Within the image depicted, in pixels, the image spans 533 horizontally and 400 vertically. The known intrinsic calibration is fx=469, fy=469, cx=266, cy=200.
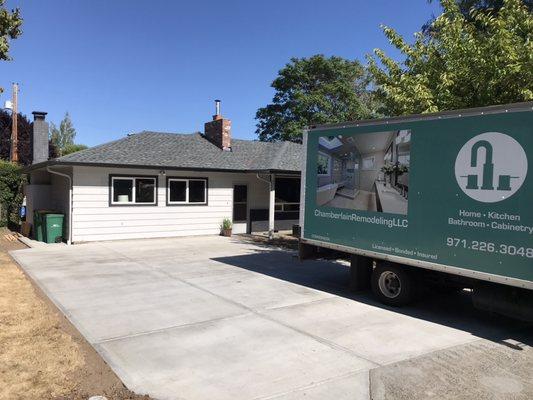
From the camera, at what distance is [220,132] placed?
2075 cm

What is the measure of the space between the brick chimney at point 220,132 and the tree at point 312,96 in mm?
13688

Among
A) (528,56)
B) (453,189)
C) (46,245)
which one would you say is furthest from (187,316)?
(46,245)

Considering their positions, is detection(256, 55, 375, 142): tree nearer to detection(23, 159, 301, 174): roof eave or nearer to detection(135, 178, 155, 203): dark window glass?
detection(23, 159, 301, 174): roof eave

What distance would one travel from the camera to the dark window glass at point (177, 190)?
17266 millimetres

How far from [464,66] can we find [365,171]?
14.1ft

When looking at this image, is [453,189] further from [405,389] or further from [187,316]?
[187,316]

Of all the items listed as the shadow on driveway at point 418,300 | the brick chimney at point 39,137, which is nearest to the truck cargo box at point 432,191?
the shadow on driveway at point 418,300

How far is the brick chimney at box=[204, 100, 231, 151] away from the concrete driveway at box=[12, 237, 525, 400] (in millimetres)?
9729

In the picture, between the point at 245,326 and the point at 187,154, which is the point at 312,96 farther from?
the point at 245,326

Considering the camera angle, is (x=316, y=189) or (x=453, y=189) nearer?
(x=453, y=189)

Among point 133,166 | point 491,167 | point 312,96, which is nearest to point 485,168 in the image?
point 491,167

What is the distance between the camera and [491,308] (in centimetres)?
665

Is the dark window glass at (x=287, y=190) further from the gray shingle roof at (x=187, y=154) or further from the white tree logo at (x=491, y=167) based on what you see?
the white tree logo at (x=491, y=167)

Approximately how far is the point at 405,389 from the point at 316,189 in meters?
5.01
